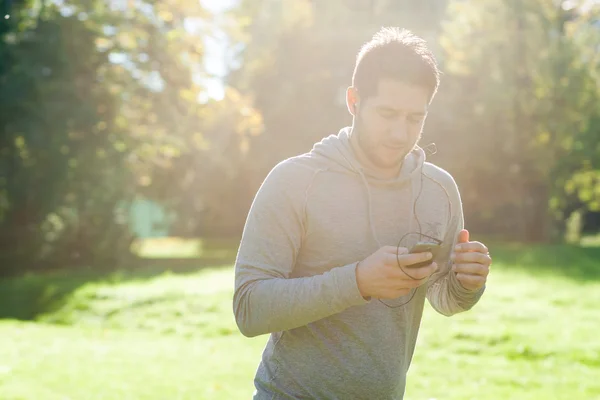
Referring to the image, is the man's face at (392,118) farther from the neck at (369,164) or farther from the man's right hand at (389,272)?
the man's right hand at (389,272)

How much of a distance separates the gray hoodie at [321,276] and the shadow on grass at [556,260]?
51.9 ft

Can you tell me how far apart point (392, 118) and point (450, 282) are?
0.74m

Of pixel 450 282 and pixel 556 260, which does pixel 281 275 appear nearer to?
pixel 450 282

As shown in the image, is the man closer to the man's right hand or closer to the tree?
the man's right hand

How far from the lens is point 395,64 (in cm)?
283

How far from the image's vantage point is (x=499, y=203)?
31.9m

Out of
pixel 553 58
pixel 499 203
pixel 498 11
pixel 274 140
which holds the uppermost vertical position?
pixel 498 11

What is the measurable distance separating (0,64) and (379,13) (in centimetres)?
2431

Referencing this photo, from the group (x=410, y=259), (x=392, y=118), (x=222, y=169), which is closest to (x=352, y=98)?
(x=392, y=118)

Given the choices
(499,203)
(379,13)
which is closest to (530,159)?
(499,203)

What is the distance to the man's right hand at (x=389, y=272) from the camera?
2426 millimetres

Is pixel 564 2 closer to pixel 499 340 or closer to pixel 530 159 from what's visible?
pixel 530 159

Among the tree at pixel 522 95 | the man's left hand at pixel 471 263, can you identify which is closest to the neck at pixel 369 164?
the man's left hand at pixel 471 263

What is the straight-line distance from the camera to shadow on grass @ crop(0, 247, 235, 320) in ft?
53.2
